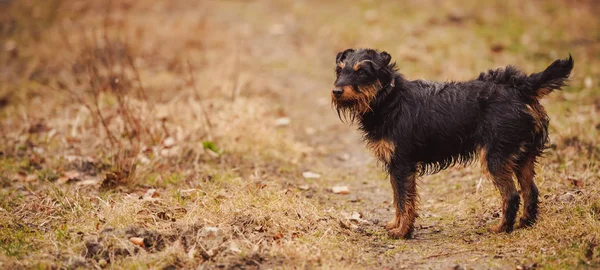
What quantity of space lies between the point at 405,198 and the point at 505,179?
2.95 feet

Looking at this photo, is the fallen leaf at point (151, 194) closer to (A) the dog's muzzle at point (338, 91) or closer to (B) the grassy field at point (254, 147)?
(B) the grassy field at point (254, 147)

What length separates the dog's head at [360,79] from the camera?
4949mm

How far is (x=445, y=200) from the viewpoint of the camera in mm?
6098

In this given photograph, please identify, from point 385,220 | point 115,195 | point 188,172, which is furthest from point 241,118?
point 385,220

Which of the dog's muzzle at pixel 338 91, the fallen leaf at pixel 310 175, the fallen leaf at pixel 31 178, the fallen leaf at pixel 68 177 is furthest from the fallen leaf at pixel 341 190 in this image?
the fallen leaf at pixel 31 178

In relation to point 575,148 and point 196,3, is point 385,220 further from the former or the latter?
point 196,3

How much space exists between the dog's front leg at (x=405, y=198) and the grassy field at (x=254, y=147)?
122mm

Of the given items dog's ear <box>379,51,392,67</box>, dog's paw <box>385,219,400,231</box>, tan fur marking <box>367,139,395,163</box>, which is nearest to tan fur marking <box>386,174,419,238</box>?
dog's paw <box>385,219,400,231</box>

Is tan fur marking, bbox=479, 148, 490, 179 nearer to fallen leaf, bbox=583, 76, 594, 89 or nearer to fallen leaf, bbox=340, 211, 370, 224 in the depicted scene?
fallen leaf, bbox=340, 211, 370, 224

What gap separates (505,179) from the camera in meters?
4.70

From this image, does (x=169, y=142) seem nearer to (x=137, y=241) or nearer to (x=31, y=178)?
(x=31, y=178)

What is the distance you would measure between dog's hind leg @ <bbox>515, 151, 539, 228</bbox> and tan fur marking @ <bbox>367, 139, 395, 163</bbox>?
115 cm

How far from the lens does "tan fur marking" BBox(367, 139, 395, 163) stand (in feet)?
16.3

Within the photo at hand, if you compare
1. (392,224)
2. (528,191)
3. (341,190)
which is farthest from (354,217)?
(528,191)
